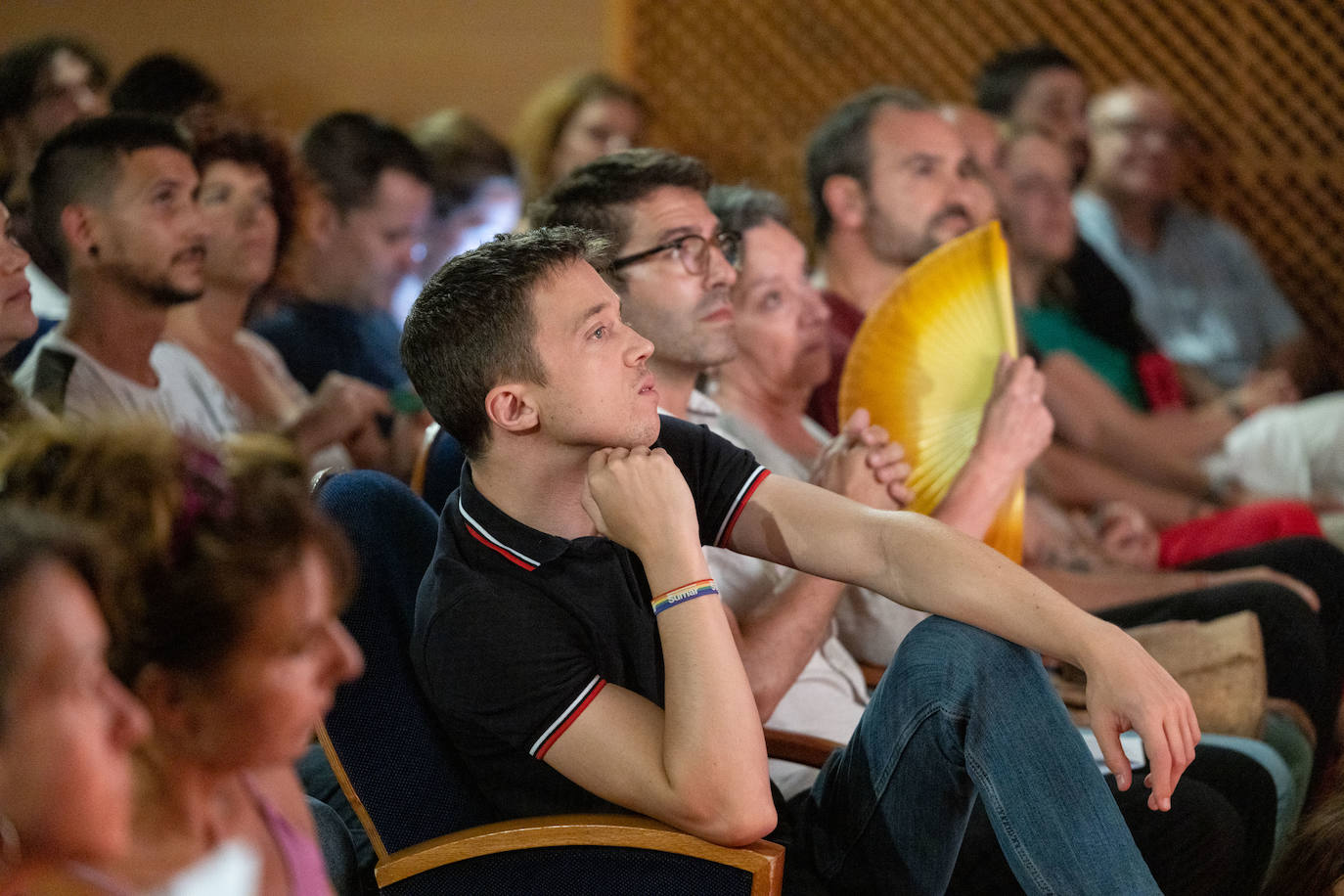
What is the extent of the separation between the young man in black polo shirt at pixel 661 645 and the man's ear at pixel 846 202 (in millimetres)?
1502

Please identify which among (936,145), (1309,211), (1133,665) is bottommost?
(1309,211)

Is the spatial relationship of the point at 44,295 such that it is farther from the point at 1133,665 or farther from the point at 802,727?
the point at 1133,665

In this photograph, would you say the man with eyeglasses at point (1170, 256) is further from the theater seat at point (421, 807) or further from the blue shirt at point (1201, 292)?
the theater seat at point (421, 807)

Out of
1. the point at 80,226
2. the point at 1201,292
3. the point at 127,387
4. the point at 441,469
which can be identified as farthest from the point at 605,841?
the point at 1201,292

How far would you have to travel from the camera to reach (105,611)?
0.93 metres

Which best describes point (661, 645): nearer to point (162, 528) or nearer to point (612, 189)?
point (162, 528)

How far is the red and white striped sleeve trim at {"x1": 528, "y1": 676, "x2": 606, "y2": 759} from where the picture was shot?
1294 mm

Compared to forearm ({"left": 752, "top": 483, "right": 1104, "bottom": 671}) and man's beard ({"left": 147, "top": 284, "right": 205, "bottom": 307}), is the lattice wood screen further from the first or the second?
forearm ({"left": 752, "top": 483, "right": 1104, "bottom": 671})

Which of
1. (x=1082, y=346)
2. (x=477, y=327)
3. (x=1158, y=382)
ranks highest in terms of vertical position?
(x=477, y=327)

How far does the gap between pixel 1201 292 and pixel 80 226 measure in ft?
11.1

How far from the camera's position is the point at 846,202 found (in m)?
2.94

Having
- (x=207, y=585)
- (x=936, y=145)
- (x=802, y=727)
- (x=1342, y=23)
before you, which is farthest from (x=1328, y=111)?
(x=207, y=585)

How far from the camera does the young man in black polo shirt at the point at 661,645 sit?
129 centimetres

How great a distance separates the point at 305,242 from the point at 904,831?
7.16 feet
